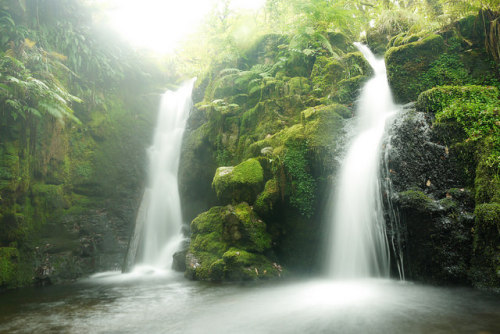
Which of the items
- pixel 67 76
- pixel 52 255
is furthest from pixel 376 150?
pixel 67 76

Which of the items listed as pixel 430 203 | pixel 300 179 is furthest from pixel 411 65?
pixel 430 203

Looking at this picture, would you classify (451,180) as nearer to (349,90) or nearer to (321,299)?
(321,299)

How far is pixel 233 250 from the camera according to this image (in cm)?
581

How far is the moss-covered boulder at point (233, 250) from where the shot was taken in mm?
5582

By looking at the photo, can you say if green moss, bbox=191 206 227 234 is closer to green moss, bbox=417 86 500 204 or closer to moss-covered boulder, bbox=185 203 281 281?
moss-covered boulder, bbox=185 203 281 281

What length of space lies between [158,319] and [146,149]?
7774 millimetres

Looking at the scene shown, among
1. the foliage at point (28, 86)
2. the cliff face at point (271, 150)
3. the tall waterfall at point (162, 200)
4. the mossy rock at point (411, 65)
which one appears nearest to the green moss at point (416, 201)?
the cliff face at point (271, 150)

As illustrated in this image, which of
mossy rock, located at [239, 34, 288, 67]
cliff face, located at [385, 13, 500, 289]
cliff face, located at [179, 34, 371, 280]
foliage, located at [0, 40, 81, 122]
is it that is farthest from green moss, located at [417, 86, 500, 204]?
foliage, located at [0, 40, 81, 122]

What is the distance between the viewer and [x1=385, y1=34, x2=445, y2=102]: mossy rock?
668 centimetres

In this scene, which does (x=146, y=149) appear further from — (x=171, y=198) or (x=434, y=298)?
(x=434, y=298)

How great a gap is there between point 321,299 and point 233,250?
88.9 inches

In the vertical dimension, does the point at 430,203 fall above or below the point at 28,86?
below

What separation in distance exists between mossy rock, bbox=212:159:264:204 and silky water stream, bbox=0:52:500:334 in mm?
1767

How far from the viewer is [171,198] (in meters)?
9.53
